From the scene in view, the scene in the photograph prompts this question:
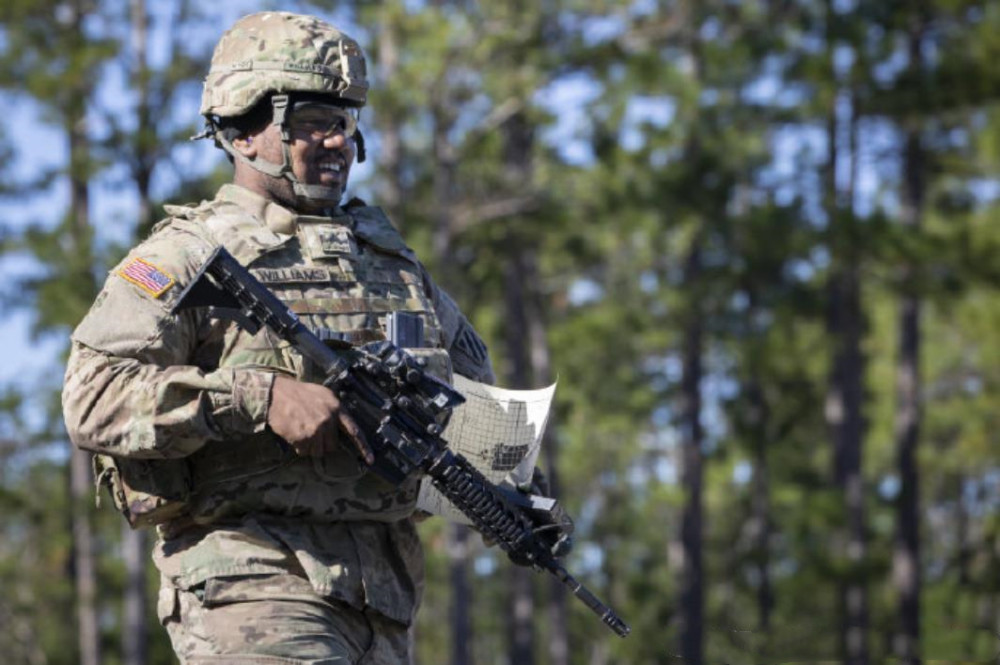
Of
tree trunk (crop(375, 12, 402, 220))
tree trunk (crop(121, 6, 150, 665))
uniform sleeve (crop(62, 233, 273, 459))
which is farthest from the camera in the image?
tree trunk (crop(375, 12, 402, 220))

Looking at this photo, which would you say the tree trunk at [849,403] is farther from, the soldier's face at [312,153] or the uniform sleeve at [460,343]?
the soldier's face at [312,153]

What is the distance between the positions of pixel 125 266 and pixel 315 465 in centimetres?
70

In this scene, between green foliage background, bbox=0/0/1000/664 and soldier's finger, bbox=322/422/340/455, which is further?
green foliage background, bbox=0/0/1000/664

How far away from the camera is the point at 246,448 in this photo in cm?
522

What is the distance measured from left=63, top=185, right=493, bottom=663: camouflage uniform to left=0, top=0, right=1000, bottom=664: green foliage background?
539 inches

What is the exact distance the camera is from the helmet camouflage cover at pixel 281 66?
5469mm

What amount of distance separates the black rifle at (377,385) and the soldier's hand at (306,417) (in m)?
0.08

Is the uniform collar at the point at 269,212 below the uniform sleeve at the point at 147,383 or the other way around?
the other way around

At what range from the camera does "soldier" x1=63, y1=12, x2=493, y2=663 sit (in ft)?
16.4

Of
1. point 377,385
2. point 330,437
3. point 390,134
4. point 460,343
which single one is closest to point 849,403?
point 390,134

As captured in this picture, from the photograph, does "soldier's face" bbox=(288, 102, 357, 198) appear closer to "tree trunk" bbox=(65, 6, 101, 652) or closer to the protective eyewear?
the protective eyewear

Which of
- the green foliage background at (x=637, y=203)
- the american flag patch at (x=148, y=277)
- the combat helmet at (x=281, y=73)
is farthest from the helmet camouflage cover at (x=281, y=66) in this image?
the green foliage background at (x=637, y=203)

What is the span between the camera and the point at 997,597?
29172mm

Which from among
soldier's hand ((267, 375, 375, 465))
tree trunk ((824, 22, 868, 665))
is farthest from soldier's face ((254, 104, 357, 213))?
tree trunk ((824, 22, 868, 665))
